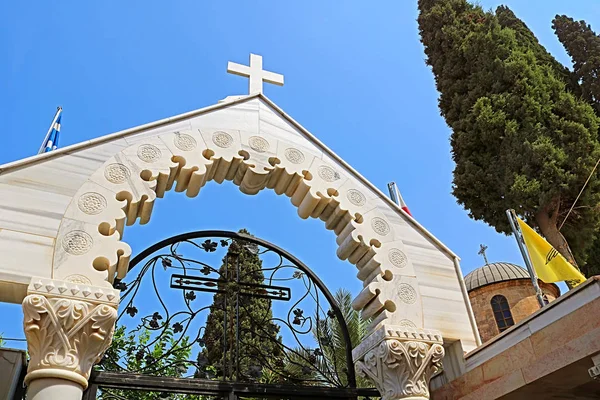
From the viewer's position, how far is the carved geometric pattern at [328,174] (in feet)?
19.0

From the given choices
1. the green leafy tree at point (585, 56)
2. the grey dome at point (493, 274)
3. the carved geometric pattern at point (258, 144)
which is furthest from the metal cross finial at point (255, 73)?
the grey dome at point (493, 274)

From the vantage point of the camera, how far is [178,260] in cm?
554

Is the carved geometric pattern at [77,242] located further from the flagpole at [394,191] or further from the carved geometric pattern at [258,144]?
the flagpole at [394,191]

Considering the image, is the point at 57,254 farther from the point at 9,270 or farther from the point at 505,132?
the point at 505,132

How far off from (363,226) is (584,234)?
1121cm

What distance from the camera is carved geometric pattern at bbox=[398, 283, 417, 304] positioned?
16.9ft

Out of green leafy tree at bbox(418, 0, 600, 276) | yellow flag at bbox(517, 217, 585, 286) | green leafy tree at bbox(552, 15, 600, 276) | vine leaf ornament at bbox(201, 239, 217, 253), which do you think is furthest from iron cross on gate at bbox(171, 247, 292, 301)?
green leafy tree at bbox(552, 15, 600, 276)

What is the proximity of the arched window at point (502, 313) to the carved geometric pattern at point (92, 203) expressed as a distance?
1843cm

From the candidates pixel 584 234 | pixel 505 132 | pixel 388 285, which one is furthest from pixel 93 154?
pixel 584 234

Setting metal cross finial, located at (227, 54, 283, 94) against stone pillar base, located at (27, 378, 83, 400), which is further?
metal cross finial, located at (227, 54, 283, 94)

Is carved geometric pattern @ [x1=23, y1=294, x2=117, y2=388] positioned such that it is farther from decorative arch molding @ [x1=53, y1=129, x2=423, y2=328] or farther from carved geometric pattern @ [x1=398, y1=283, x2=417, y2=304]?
carved geometric pattern @ [x1=398, y1=283, x2=417, y2=304]

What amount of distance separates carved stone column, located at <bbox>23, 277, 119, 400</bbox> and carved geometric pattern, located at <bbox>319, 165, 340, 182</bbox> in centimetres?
264

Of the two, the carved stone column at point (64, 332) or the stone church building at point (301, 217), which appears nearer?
the carved stone column at point (64, 332)

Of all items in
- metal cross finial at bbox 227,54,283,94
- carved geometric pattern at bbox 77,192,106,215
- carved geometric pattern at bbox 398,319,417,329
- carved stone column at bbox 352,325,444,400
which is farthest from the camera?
metal cross finial at bbox 227,54,283,94
